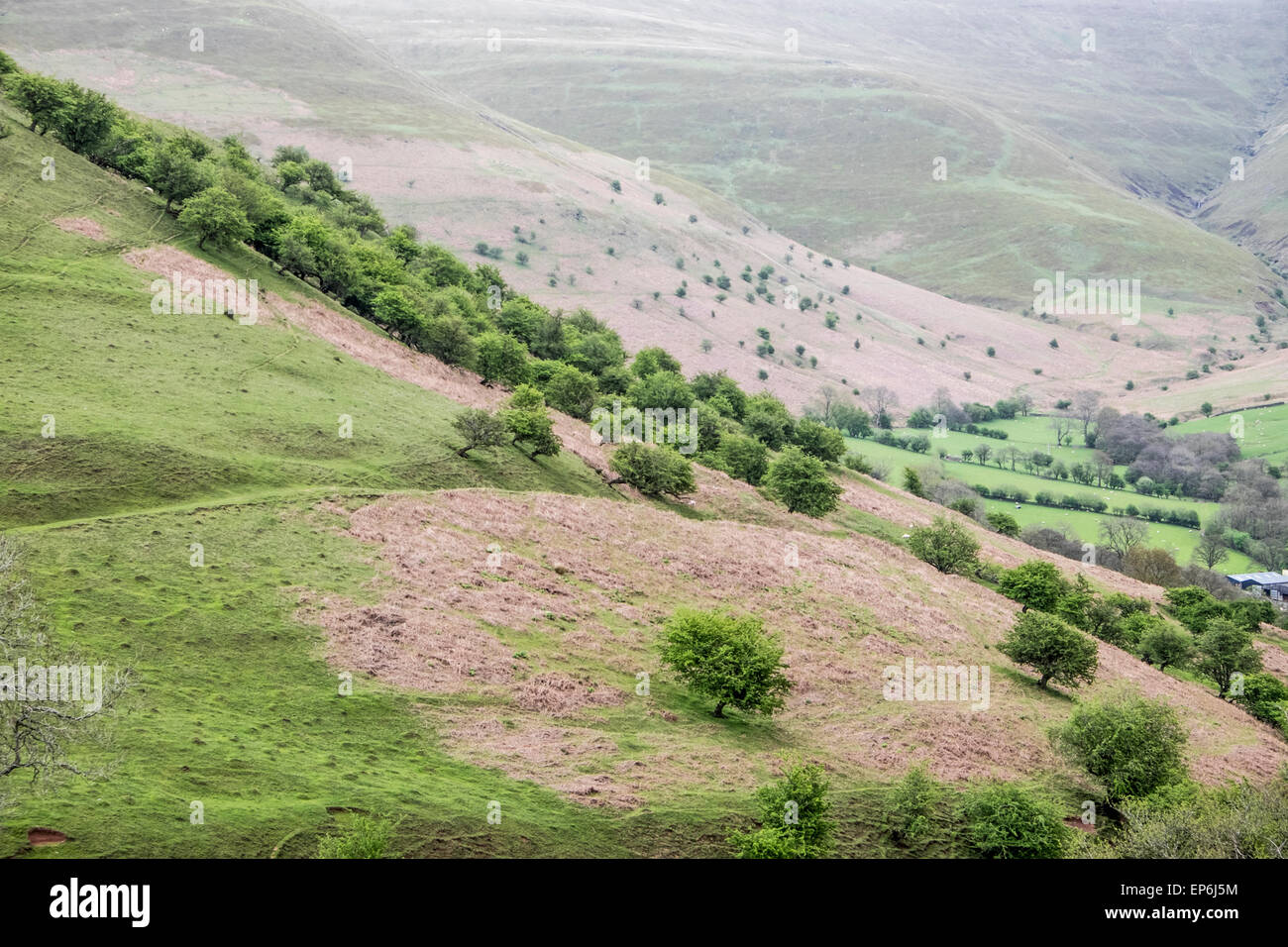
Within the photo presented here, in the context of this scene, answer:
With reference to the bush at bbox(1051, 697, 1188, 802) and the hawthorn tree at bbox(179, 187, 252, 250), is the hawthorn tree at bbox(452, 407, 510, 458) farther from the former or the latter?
the bush at bbox(1051, 697, 1188, 802)

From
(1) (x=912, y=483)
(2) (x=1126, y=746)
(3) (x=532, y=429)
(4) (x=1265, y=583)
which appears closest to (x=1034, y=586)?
(2) (x=1126, y=746)

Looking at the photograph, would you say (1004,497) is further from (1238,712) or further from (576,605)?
(576,605)

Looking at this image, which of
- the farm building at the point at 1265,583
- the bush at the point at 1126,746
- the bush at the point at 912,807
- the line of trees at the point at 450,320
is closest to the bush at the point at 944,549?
the line of trees at the point at 450,320

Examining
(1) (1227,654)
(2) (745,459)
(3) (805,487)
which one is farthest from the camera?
(2) (745,459)

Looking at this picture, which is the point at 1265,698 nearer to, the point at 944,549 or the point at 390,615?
the point at 944,549

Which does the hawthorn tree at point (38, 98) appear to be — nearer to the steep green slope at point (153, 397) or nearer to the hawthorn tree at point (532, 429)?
the steep green slope at point (153, 397)
